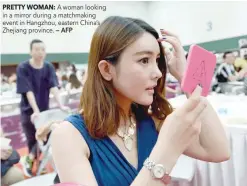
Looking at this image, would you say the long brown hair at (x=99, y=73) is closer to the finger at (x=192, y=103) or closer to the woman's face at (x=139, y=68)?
the woman's face at (x=139, y=68)

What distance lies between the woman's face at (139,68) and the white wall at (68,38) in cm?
89

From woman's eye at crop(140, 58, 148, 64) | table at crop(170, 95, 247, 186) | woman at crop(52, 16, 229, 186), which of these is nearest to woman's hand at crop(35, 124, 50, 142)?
table at crop(170, 95, 247, 186)

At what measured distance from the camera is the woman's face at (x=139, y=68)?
0.69 m

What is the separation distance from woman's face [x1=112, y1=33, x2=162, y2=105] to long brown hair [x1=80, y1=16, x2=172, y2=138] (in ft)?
0.05

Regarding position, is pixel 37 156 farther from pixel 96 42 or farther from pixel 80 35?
pixel 96 42

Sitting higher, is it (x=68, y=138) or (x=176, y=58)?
(x=176, y=58)

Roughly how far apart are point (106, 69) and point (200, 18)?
213 centimetres

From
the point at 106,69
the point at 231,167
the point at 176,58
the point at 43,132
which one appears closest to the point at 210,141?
the point at 176,58

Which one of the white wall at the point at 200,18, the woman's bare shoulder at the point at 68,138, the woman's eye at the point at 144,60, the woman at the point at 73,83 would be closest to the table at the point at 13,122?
the woman at the point at 73,83

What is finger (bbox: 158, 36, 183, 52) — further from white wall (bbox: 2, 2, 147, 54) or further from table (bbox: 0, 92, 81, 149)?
table (bbox: 0, 92, 81, 149)

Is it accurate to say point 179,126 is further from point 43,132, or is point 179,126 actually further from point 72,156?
point 43,132

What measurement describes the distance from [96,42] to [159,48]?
0.16 metres

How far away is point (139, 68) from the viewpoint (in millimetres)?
687

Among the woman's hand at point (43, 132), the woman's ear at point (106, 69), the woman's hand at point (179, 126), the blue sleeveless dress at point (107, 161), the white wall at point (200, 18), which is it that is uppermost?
the white wall at point (200, 18)
